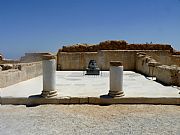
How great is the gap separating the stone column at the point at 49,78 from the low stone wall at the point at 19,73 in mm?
2909

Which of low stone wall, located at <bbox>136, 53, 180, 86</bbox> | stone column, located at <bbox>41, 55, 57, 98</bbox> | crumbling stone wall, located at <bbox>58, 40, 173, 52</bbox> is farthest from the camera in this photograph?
crumbling stone wall, located at <bbox>58, 40, 173, 52</bbox>

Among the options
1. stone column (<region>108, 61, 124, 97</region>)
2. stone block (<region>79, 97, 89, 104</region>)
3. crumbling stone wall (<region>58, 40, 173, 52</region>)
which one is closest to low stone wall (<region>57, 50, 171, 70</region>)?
crumbling stone wall (<region>58, 40, 173, 52</region>)

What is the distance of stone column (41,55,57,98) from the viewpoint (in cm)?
978

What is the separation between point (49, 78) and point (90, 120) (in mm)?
3338

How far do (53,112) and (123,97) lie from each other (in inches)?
108

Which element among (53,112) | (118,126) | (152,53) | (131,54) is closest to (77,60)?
(131,54)

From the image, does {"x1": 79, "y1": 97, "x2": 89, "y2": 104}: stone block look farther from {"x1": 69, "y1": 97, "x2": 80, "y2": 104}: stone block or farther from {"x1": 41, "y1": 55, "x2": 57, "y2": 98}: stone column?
{"x1": 41, "y1": 55, "x2": 57, "y2": 98}: stone column

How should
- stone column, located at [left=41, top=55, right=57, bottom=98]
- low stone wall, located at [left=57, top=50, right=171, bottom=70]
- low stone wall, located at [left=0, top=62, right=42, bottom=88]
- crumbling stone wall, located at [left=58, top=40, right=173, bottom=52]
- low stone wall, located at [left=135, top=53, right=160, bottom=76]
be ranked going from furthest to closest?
crumbling stone wall, located at [left=58, top=40, right=173, bottom=52]
low stone wall, located at [left=57, top=50, right=171, bottom=70]
low stone wall, located at [left=135, top=53, right=160, bottom=76]
low stone wall, located at [left=0, top=62, right=42, bottom=88]
stone column, located at [left=41, top=55, right=57, bottom=98]

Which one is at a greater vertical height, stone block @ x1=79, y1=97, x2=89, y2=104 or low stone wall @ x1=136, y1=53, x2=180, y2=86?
low stone wall @ x1=136, y1=53, x2=180, y2=86

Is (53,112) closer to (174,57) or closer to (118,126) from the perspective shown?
(118,126)

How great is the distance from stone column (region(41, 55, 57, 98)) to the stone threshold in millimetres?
332

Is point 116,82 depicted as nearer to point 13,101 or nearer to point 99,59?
point 13,101

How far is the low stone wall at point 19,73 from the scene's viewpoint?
12297mm

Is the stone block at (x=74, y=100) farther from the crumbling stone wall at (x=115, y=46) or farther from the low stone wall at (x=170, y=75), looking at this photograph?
the crumbling stone wall at (x=115, y=46)
